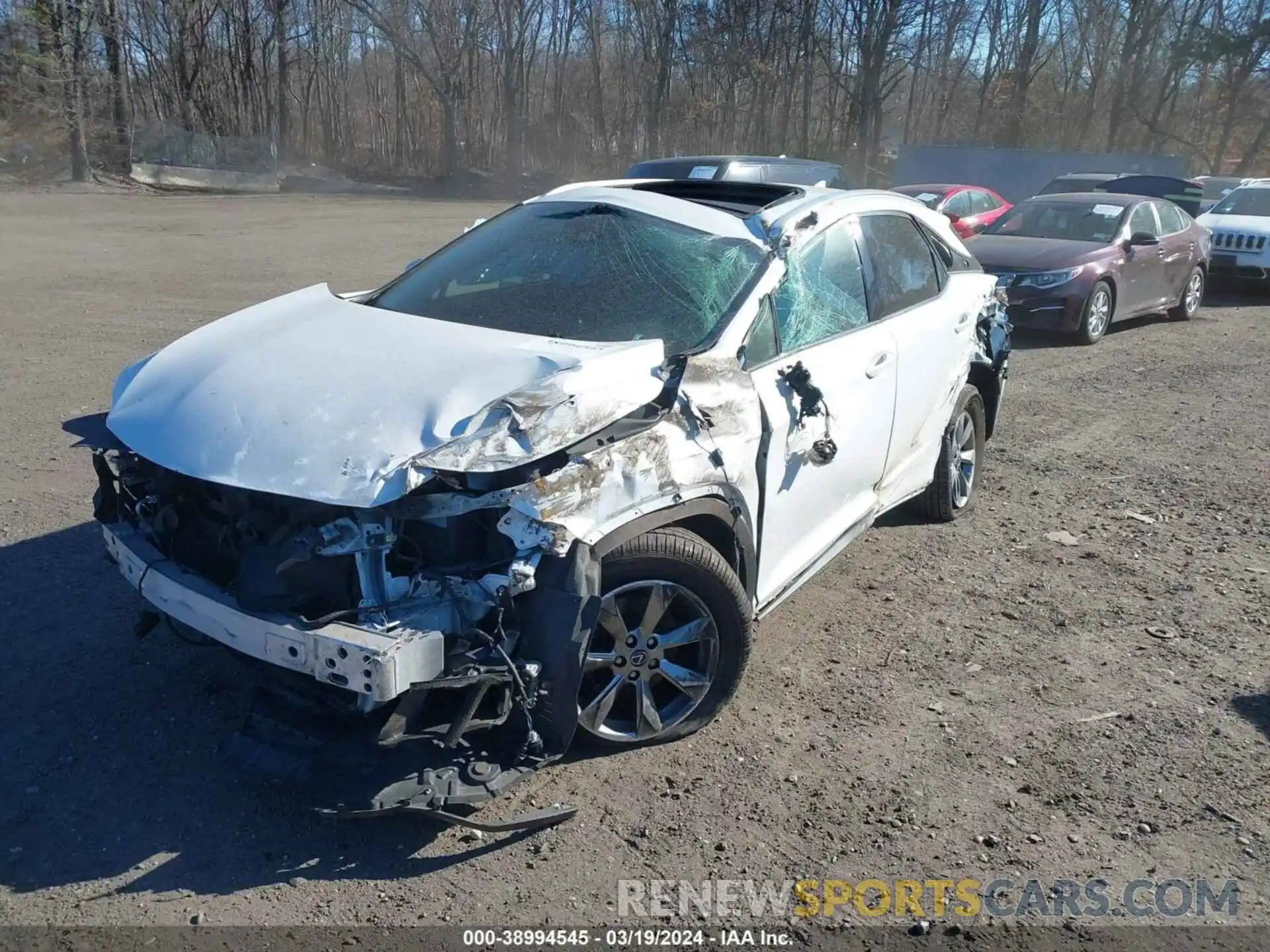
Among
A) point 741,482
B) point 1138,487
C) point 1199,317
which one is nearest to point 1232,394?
point 1138,487

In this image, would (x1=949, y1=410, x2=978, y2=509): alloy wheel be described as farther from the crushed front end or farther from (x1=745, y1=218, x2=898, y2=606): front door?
the crushed front end

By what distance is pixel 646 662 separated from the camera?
11.4 ft

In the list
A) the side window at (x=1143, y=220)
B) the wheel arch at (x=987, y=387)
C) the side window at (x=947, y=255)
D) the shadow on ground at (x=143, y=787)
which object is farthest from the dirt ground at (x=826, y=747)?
the side window at (x=1143, y=220)

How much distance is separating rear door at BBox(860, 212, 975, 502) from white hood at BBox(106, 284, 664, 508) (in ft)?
5.51

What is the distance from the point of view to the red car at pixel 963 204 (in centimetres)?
1603

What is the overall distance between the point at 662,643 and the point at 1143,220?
36.1 feet

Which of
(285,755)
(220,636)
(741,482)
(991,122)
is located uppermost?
(991,122)

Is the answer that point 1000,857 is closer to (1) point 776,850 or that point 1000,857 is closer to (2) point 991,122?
(1) point 776,850

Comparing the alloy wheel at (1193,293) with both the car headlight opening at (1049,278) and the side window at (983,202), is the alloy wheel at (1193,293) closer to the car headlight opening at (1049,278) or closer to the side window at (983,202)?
the car headlight opening at (1049,278)

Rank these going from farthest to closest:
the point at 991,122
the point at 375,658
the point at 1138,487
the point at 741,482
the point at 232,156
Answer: the point at 991,122, the point at 232,156, the point at 1138,487, the point at 741,482, the point at 375,658

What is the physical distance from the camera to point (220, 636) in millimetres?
3053

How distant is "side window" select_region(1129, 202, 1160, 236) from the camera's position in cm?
1178

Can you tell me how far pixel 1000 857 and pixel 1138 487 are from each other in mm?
4133

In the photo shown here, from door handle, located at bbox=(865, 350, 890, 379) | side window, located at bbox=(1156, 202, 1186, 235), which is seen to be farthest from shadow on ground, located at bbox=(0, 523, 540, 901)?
side window, located at bbox=(1156, 202, 1186, 235)
